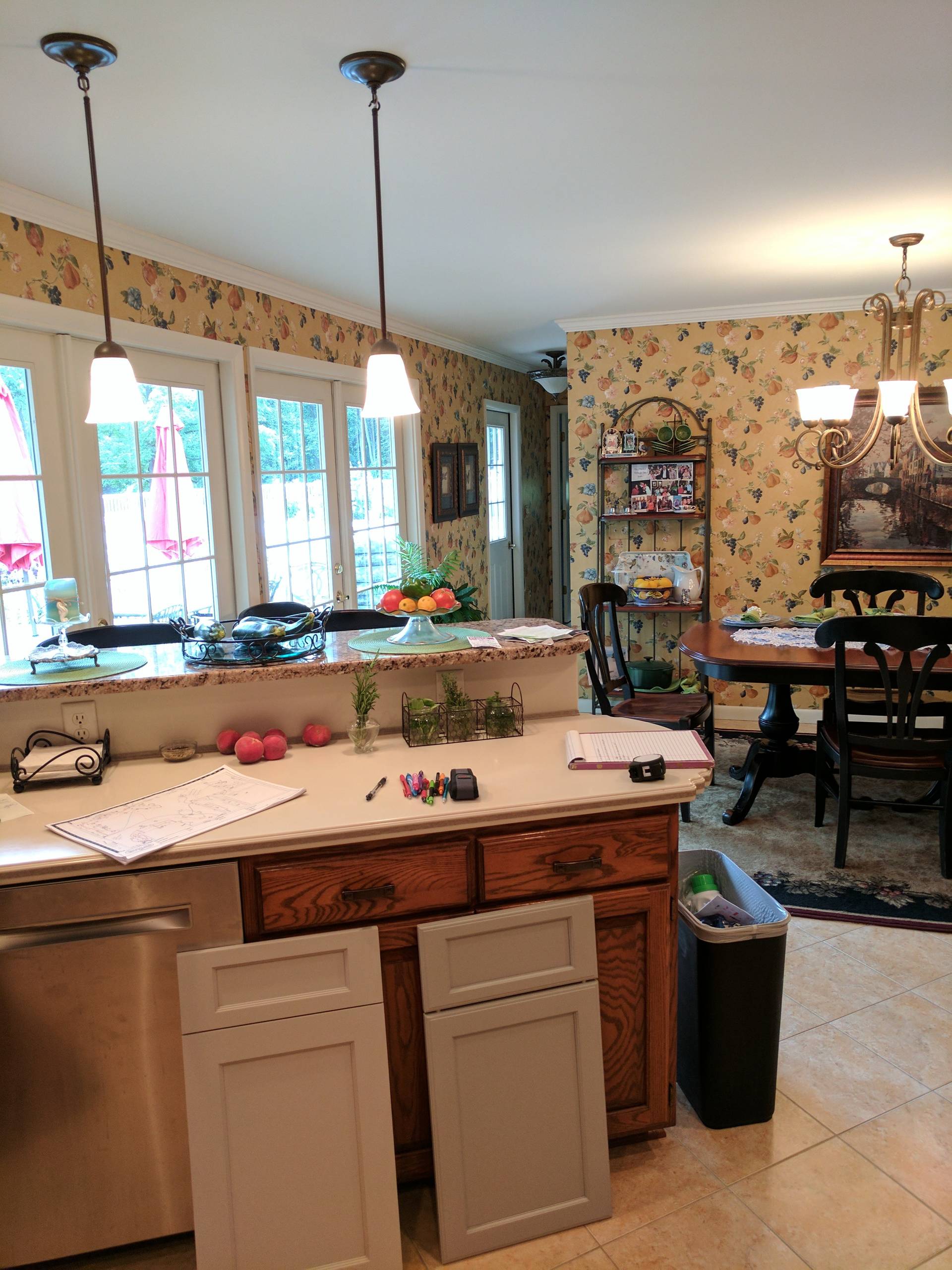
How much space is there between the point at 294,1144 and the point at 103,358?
1672 millimetres

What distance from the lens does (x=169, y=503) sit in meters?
3.75

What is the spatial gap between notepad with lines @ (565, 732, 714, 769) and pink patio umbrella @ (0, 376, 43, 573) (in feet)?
6.40

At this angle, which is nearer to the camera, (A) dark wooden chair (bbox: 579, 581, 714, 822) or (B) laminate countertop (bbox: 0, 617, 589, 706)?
(B) laminate countertop (bbox: 0, 617, 589, 706)

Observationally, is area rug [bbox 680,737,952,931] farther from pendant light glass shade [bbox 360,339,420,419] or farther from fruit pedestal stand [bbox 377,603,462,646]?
pendant light glass shade [bbox 360,339,420,419]

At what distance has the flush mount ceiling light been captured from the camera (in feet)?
21.5

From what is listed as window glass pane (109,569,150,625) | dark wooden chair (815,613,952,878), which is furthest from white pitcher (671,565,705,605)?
window glass pane (109,569,150,625)

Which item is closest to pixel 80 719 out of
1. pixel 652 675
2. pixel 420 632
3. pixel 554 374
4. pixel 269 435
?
pixel 420 632

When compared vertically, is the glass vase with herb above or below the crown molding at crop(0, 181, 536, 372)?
below

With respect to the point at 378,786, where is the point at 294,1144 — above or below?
below

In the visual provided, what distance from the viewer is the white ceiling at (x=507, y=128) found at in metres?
1.88

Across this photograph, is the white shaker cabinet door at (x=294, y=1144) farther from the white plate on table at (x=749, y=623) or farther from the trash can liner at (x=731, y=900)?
the white plate on table at (x=749, y=623)

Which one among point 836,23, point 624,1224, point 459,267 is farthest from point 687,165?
→ point 624,1224

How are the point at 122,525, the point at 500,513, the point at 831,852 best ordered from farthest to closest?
1. the point at 500,513
2. the point at 831,852
3. the point at 122,525

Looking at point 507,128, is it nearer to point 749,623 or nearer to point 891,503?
point 749,623
